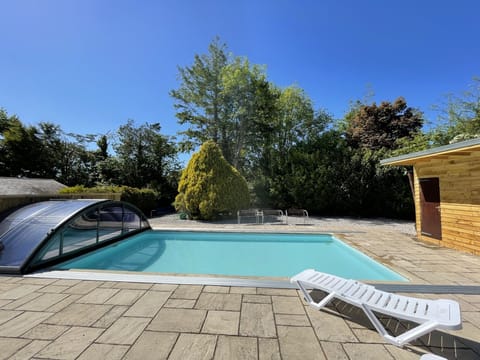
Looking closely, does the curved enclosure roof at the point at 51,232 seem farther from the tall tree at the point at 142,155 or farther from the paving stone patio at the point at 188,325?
the tall tree at the point at 142,155

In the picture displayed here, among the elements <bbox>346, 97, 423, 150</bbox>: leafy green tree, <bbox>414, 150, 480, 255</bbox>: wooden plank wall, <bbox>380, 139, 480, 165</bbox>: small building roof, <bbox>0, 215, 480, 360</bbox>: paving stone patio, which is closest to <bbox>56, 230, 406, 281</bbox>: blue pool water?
<bbox>0, 215, 480, 360</bbox>: paving stone patio

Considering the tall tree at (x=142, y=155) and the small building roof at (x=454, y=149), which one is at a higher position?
the tall tree at (x=142, y=155)

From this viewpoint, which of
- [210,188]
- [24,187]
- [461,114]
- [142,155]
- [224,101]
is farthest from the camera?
[142,155]

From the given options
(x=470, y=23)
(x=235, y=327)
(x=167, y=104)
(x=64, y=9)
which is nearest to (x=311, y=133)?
(x=470, y=23)

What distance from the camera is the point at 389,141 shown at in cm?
1204

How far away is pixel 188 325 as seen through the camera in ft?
7.17

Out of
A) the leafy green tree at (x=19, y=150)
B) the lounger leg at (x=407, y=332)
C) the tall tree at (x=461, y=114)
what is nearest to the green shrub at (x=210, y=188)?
the lounger leg at (x=407, y=332)

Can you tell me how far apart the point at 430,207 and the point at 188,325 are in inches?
278

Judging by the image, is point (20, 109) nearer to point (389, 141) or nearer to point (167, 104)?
point (167, 104)

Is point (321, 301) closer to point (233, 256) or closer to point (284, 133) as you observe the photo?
point (233, 256)

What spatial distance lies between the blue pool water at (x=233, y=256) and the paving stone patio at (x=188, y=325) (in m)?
1.38

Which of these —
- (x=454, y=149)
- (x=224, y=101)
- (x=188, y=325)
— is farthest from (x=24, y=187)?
(x=454, y=149)

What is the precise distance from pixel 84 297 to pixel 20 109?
70.4ft

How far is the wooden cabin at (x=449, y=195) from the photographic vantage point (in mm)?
4754
